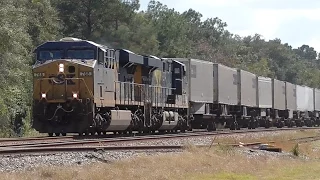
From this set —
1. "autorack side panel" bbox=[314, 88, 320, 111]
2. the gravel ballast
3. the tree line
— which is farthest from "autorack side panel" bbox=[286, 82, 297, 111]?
the gravel ballast

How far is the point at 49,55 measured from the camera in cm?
2288

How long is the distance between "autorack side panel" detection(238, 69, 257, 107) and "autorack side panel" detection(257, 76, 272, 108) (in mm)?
938

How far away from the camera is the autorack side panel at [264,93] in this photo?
150 feet

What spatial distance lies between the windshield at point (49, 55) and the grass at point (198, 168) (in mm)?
8120

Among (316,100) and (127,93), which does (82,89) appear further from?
(316,100)

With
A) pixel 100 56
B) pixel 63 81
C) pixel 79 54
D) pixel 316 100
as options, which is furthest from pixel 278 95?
pixel 63 81

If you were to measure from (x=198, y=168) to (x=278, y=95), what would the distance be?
124ft

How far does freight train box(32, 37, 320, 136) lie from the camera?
2189cm

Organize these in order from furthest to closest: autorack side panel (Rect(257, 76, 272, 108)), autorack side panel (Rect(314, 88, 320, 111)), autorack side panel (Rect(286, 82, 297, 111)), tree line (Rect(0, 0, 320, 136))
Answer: autorack side panel (Rect(314, 88, 320, 111)), autorack side panel (Rect(286, 82, 297, 111)), autorack side panel (Rect(257, 76, 272, 108)), tree line (Rect(0, 0, 320, 136))

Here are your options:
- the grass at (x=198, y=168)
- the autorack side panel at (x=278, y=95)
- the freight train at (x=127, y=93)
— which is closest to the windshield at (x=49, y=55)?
the freight train at (x=127, y=93)

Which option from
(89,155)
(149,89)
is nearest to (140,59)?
(149,89)

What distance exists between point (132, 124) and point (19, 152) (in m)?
12.1

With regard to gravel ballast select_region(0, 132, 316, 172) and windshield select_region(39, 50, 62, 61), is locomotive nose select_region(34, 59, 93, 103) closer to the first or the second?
windshield select_region(39, 50, 62, 61)

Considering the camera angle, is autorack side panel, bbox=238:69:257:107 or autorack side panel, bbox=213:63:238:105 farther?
autorack side panel, bbox=238:69:257:107
